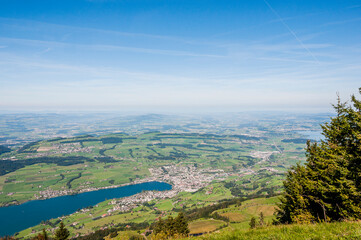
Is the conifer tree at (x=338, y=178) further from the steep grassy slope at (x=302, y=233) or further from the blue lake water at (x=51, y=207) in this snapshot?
the blue lake water at (x=51, y=207)

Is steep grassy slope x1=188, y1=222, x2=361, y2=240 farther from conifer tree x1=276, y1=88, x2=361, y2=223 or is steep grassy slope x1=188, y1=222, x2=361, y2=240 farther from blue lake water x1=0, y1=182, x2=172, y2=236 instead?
blue lake water x1=0, y1=182, x2=172, y2=236

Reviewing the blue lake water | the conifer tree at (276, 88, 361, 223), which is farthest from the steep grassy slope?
the blue lake water

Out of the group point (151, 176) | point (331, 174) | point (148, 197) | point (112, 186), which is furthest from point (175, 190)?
point (331, 174)

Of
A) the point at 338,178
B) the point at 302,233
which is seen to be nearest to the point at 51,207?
the point at 338,178

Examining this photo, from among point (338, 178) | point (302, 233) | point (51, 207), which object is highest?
point (302, 233)

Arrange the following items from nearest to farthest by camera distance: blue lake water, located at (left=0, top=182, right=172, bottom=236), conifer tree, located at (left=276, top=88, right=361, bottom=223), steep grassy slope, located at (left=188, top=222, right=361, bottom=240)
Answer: steep grassy slope, located at (left=188, top=222, right=361, bottom=240) → conifer tree, located at (left=276, top=88, right=361, bottom=223) → blue lake water, located at (left=0, top=182, right=172, bottom=236)

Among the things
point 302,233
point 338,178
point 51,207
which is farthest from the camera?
point 51,207

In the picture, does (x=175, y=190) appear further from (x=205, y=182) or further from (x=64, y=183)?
(x=64, y=183)

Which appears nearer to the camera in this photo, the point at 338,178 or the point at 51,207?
the point at 338,178

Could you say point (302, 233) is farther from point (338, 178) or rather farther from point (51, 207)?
point (51, 207)
